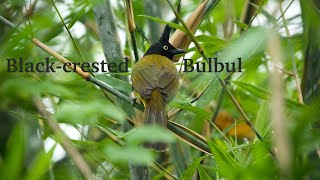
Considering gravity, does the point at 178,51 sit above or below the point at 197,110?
above

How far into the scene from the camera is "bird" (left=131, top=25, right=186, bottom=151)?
3040mm

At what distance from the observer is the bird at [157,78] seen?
9.97 ft

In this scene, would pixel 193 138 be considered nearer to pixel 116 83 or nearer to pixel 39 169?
pixel 116 83

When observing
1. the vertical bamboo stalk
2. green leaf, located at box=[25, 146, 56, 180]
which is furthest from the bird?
the vertical bamboo stalk

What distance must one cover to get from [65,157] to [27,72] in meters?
0.54

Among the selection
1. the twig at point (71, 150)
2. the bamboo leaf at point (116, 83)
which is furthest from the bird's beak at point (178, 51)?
the twig at point (71, 150)

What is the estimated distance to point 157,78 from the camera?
3445 millimetres

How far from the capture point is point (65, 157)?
2367mm

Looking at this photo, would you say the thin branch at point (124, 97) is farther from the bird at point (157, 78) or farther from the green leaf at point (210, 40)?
the green leaf at point (210, 40)

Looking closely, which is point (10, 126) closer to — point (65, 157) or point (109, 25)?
point (65, 157)

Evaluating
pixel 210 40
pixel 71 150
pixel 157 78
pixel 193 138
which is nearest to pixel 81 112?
pixel 71 150

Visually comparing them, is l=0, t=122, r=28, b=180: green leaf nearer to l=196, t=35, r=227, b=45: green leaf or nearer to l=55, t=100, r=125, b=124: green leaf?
l=55, t=100, r=125, b=124: green leaf

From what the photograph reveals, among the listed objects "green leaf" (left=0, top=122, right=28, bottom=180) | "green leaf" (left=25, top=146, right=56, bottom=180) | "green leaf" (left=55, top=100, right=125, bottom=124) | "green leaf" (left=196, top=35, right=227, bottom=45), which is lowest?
"green leaf" (left=25, top=146, right=56, bottom=180)

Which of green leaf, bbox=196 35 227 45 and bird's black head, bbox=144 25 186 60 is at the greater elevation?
green leaf, bbox=196 35 227 45
